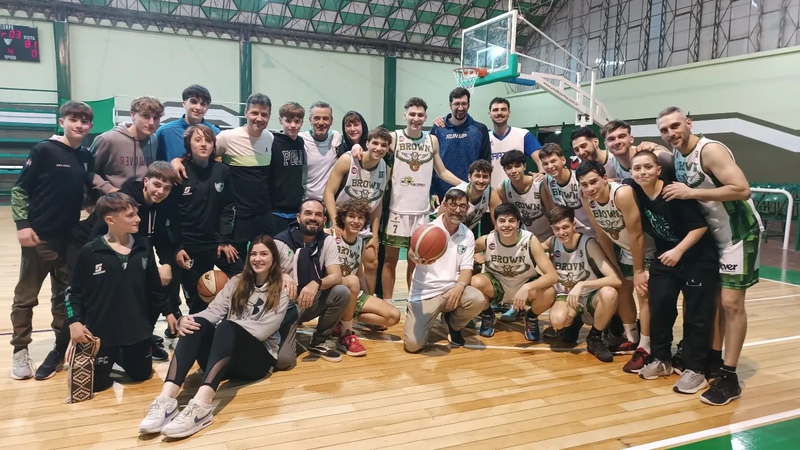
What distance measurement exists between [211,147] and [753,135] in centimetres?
1356

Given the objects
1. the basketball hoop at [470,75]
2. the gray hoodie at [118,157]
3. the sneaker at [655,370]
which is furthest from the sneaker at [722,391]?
the basketball hoop at [470,75]

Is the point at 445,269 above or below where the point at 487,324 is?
above

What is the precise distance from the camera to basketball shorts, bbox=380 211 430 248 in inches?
181

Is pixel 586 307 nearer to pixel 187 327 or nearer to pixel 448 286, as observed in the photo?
pixel 448 286

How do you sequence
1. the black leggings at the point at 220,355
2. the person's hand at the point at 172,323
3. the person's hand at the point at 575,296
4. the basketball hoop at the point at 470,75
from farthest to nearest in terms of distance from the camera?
the basketball hoop at the point at 470,75 → the person's hand at the point at 575,296 → the person's hand at the point at 172,323 → the black leggings at the point at 220,355

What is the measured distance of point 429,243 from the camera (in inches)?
151

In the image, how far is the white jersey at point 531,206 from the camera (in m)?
4.61

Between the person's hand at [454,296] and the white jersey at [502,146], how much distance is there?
1.53 m

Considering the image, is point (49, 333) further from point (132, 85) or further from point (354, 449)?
point (132, 85)

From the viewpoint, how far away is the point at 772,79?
40.2ft

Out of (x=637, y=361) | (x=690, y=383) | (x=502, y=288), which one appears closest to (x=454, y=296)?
(x=502, y=288)

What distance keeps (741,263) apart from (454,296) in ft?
6.04

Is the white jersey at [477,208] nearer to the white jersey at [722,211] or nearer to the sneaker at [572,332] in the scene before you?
the sneaker at [572,332]

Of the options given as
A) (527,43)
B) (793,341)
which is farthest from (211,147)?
(527,43)
